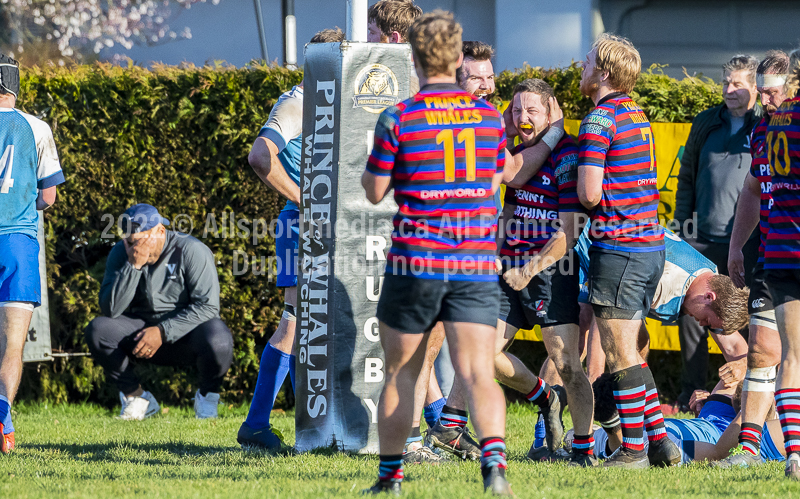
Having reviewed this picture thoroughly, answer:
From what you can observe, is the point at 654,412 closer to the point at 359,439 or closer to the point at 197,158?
the point at 359,439

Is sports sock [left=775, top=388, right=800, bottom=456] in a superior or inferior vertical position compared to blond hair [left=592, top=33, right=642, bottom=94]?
inferior

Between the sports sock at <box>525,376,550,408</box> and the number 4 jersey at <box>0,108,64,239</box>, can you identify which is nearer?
the sports sock at <box>525,376,550,408</box>

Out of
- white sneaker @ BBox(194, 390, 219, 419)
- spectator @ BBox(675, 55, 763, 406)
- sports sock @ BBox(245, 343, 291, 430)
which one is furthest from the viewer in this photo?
white sneaker @ BBox(194, 390, 219, 419)

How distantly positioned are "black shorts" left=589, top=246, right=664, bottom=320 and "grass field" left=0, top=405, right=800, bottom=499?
817mm

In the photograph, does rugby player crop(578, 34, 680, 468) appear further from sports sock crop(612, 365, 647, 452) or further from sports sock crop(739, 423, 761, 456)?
sports sock crop(739, 423, 761, 456)

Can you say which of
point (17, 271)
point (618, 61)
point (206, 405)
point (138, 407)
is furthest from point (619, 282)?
point (138, 407)

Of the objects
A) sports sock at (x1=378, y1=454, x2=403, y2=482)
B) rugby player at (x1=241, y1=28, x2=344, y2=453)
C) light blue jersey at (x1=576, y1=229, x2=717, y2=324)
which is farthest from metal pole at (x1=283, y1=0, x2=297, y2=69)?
sports sock at (x1=378, y1=454, x2=403, y2=482)

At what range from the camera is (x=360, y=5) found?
197 inches

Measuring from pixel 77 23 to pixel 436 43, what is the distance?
53.0ft

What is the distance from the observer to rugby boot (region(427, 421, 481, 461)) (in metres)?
4.85

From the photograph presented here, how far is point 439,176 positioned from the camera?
339 centimetres

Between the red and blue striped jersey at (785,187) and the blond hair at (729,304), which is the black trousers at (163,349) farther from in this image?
the red and blue striped jersey at (785,187)

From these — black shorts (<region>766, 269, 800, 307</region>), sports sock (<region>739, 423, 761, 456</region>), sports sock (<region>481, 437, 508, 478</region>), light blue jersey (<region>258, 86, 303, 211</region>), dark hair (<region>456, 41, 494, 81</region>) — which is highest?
dark hair (<region>456, 41, 494, 81</region>)

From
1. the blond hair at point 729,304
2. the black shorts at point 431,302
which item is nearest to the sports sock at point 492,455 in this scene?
the black shorts at point 431,302
